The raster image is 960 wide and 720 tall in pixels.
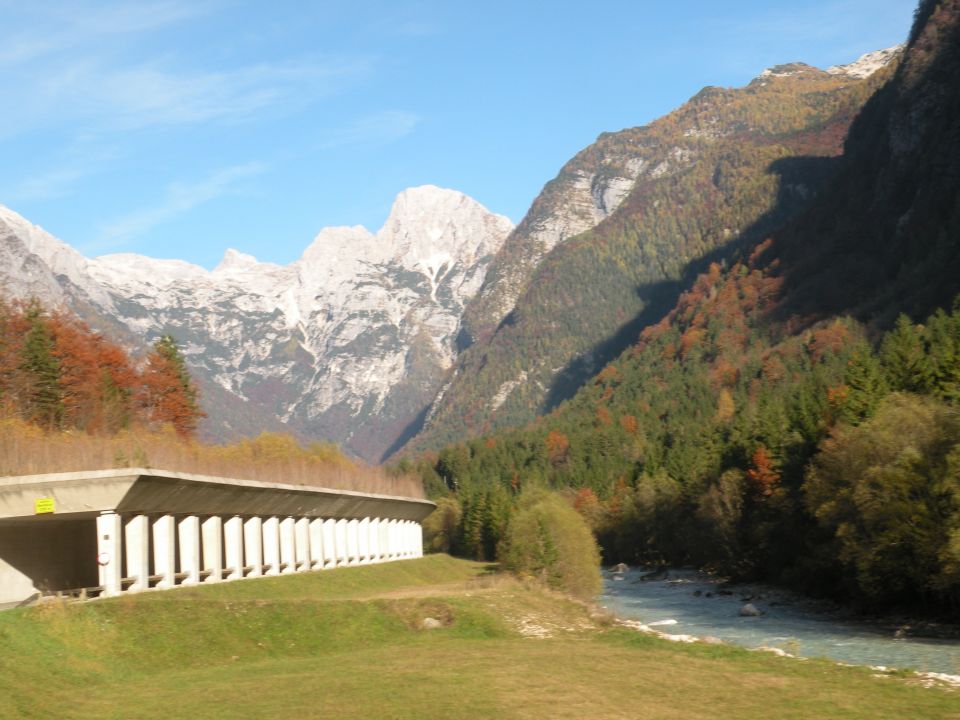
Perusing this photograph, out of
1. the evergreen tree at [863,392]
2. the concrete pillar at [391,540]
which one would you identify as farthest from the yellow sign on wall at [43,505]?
the concrete pillar at [391,540]

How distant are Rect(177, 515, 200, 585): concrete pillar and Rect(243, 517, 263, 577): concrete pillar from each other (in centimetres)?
1022

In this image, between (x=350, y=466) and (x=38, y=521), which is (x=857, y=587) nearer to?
(x=38, y=521)

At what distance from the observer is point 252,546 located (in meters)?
70.2

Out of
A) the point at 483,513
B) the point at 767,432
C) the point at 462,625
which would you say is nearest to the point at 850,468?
the point at 462,625

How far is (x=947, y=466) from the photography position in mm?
55781

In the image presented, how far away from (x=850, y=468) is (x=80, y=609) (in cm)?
4408

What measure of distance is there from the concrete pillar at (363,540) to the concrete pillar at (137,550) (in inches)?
1911

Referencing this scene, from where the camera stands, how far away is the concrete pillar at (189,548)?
57.8 meters

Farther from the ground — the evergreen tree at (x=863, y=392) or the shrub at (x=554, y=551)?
the evergreen tree at (x=863, y=392)

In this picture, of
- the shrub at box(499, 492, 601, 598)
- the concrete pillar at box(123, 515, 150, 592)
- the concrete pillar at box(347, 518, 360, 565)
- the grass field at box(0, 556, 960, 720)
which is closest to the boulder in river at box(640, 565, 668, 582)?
the concrete pillar at box(347, 518, 360, 565)

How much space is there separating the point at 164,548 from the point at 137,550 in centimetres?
354

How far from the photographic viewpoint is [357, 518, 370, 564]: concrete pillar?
100 m

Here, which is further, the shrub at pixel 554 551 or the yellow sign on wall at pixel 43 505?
the shrub at pixel 554 551

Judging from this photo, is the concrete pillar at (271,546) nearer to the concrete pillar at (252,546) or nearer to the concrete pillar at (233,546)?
the concrete pillar at (252,546)
